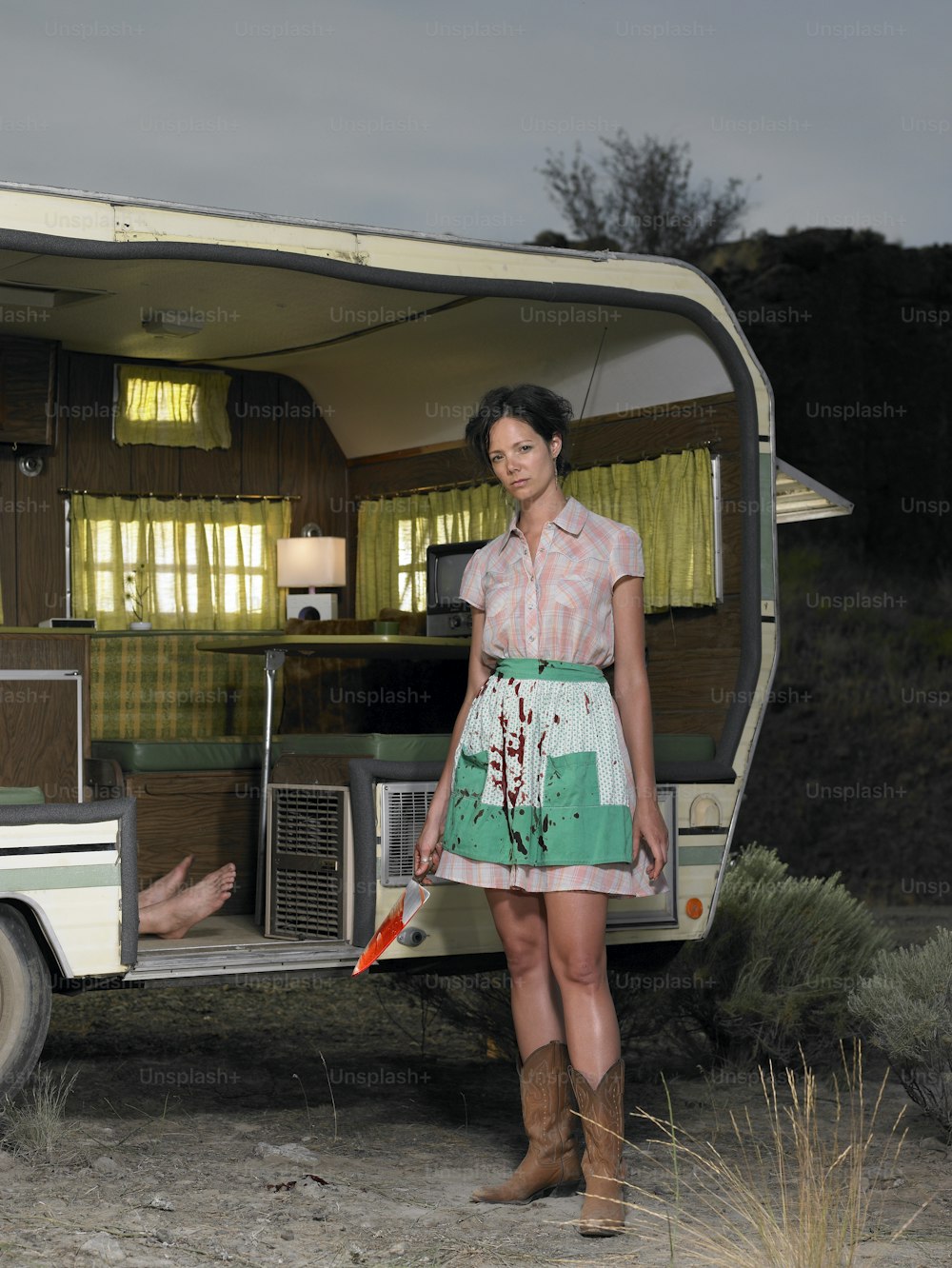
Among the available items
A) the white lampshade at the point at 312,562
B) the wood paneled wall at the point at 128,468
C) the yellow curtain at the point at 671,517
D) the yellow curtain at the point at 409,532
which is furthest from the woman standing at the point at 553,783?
the wood paneled wall at the point at 128,468

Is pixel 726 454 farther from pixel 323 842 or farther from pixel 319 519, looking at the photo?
pixel 319 519

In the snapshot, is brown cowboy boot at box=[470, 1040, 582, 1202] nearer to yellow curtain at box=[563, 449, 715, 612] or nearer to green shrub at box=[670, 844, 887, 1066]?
yellow curtain at box=[563, 449, 715, 612]

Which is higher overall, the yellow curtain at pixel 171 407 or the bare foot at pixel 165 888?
the yellow curtain at pixel 171 407

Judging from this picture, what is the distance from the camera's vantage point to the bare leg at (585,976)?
4.07 m

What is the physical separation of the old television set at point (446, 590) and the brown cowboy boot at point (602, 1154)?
310 centimetres

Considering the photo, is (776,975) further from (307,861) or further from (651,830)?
(651,830)

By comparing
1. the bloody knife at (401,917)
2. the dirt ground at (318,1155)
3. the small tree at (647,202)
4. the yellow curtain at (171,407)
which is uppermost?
the small tree at (647,202)

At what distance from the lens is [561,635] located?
13.7ft

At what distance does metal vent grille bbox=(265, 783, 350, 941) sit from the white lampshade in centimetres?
235

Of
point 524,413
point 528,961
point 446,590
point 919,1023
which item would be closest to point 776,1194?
point 528,961

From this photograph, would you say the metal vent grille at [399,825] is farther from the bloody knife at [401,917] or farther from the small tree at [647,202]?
the small tree at [647,202]

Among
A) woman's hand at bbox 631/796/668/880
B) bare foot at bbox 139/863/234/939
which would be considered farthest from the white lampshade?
woman's hand at bbox 631/796/668/880

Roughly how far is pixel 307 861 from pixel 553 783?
5.51 feet

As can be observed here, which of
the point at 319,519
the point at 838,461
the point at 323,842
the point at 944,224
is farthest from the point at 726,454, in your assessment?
the point at 944,224
